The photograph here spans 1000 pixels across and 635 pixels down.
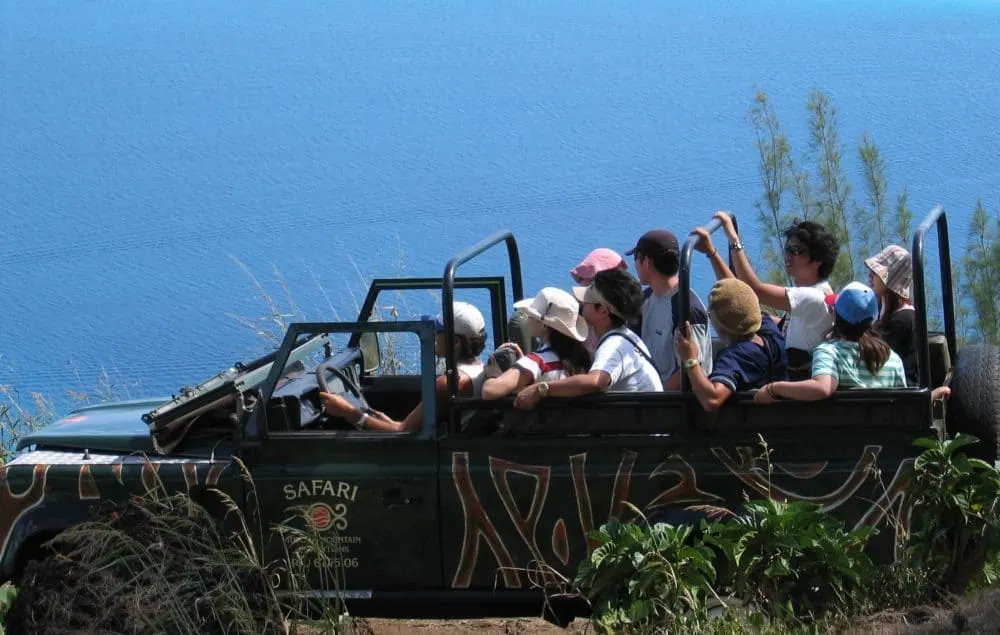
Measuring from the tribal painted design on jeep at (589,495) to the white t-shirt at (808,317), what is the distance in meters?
0.64

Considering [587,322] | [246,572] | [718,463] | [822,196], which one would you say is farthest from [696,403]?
[822,196]

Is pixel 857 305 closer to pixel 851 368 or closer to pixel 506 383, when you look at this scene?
pixel 851 368

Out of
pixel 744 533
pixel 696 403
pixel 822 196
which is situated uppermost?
pixel 822 196

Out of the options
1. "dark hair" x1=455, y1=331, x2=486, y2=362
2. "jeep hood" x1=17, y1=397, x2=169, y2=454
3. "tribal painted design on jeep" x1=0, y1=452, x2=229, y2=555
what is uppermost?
"dark hair" x1=455, y1=331, x2=486, y2=362

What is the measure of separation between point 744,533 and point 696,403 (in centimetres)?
49

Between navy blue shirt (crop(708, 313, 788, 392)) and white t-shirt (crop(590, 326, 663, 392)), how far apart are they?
250 mm

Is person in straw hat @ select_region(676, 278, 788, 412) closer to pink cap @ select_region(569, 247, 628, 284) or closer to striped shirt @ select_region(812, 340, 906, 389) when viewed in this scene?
striped shirt @ select_region(812, 340, 906, 389)

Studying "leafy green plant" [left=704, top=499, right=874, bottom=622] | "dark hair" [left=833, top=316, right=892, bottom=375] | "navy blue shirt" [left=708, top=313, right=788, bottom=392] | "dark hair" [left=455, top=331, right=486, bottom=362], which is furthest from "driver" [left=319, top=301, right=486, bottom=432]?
"dark hair" [left=833, top=316, right=892, bottom=375]

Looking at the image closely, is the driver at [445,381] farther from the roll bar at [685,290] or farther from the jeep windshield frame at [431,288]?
the roll bar at [685,290]

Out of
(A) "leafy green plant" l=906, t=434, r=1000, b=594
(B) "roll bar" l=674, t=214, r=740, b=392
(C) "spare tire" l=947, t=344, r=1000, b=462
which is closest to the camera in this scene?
(A) "leafy green plant" l=906, t=434, r=1000, b=594

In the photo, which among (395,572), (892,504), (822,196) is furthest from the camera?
(822,196)

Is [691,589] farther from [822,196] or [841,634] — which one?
[822,196]

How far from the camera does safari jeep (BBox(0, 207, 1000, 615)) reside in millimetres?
4957

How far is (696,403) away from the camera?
16.3ft
